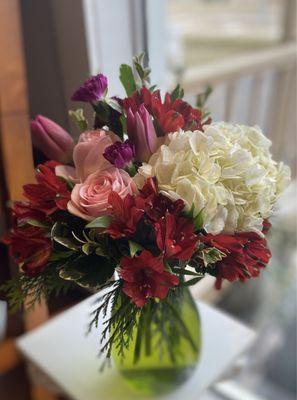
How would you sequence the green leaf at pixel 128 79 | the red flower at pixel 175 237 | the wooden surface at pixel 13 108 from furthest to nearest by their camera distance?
the wooden surface at pixel 13 108
the green leaf at pixel 128 79
the red flower at pixel 175 237

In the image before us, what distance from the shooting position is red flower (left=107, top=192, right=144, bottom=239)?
0.44 m

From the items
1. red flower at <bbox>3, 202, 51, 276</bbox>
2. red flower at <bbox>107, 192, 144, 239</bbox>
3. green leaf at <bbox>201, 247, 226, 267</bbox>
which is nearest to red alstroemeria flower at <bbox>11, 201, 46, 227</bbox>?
red flower at <bbox>3, 202, 51, 276</bbox>

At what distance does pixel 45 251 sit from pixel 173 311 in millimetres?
286

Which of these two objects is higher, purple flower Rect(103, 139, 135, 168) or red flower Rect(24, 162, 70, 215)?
purple flower Rect(103, 139, 135, 168)

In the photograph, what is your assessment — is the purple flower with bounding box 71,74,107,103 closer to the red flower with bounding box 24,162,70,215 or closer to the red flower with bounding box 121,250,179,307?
the red flower with bounding box 24,162,70,215

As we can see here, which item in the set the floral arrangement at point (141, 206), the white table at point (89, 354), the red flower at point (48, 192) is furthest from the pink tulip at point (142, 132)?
the white table at point (89, 354)

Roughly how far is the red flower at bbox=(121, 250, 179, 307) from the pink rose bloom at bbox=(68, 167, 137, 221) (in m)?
0.07

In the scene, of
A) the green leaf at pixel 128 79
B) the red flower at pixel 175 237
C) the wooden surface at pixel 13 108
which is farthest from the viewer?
the wooden surface at pixel 13 108

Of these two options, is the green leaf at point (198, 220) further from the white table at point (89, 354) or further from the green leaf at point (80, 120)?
the white table at point (89, 354)

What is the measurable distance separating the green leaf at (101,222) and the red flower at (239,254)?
109 millimetres

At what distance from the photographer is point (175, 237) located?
445 millimetres

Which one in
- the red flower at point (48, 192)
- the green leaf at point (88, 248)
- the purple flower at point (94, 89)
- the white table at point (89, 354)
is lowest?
the white table at point (89, 354)

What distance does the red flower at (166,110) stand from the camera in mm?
506

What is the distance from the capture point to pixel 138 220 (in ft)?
1.49
